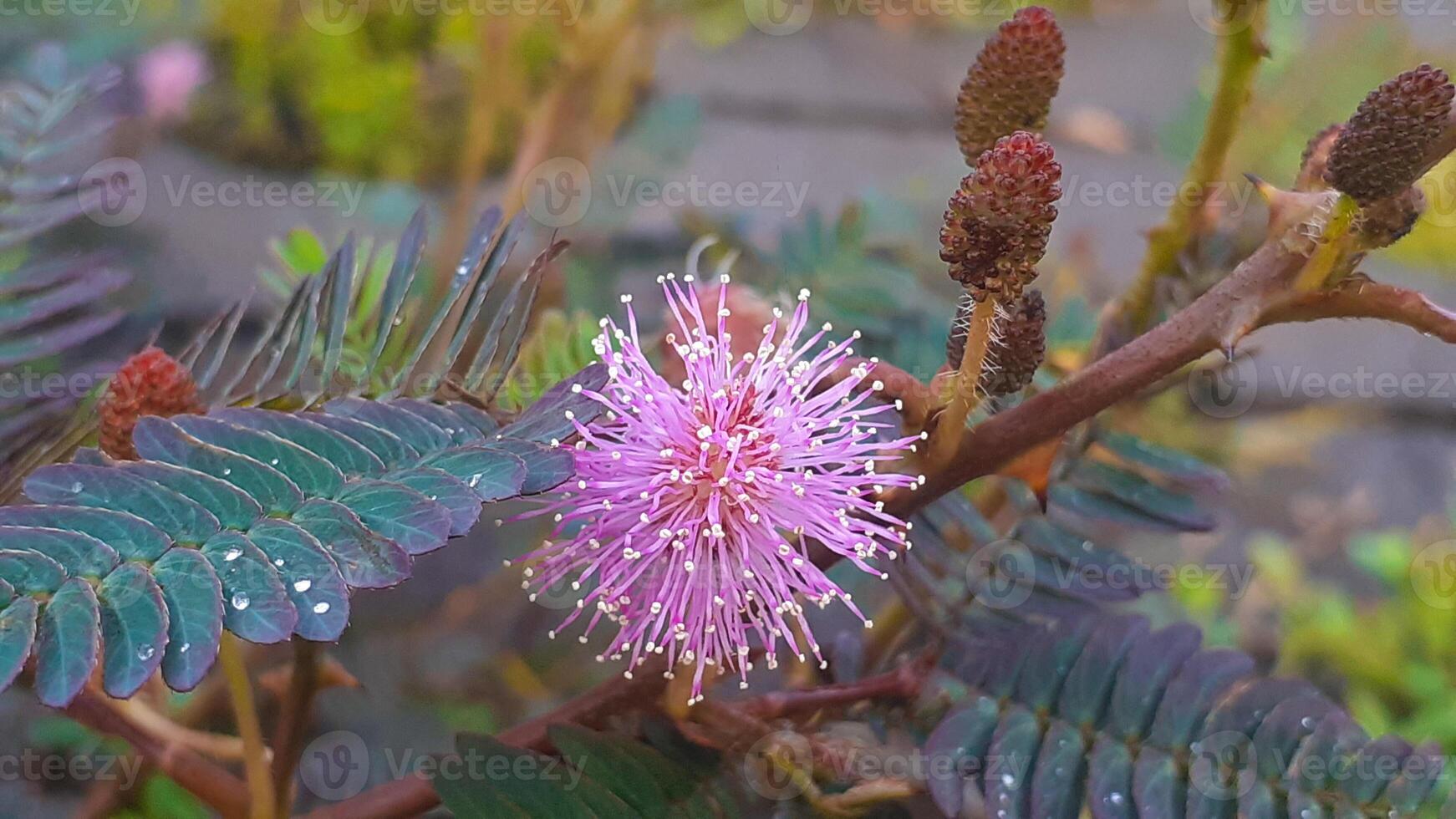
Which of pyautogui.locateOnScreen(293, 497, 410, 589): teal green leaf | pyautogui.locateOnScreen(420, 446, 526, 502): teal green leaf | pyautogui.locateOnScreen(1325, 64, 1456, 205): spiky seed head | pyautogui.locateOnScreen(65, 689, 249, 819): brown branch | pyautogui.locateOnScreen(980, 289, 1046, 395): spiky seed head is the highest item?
pyautogui.locateOnScreen(1325, 64, 1456, 205): spiky seed head

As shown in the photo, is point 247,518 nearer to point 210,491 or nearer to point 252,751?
point 210,491

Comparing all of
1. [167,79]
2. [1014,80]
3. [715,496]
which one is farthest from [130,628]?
[167,79]

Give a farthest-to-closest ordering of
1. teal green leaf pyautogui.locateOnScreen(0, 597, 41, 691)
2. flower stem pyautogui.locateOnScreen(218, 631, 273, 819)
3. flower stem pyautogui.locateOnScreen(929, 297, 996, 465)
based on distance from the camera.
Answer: flower stem pyautogui.locateOnScreen(218, 631, 273, 819) → flower stem pyautogui.locateOnScreen(929, 297, 996, 465) → teal green leaf pyautogui.locateOnScreen(0, 597, 41, 691)

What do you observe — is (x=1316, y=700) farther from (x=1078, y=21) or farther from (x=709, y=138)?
(x=1078, y=21)

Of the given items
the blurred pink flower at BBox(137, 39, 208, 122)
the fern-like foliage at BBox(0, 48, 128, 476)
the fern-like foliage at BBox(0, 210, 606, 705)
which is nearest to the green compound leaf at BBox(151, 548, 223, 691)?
the fern-like foliage at BBox(0, 210, 606, 705)

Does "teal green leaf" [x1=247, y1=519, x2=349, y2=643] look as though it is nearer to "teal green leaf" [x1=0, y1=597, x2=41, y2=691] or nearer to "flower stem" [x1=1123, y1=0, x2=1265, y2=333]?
"teal green leaf" [x1=0, y1=597, x2=41, y2=691]

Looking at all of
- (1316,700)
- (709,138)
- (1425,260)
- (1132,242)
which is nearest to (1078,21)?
(1132,242)
